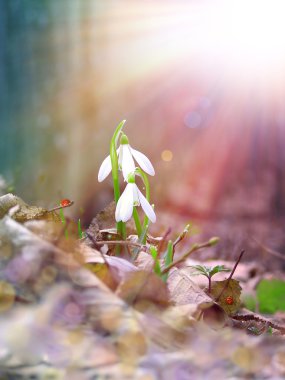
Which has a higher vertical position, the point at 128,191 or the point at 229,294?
the point at 128,191

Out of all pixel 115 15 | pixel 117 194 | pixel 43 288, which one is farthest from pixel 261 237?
pixel 43 288

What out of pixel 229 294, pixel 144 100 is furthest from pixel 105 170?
pixel 144 100

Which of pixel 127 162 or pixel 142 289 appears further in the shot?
pixel 127 162

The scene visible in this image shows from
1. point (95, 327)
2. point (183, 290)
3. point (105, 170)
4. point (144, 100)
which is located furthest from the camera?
point (144, 100)

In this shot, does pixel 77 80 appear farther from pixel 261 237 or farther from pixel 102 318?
pixel 102 318

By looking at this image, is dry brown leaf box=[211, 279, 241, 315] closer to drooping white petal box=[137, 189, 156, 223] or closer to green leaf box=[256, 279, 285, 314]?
drooping white petal box=[137, 189, 156, 223]

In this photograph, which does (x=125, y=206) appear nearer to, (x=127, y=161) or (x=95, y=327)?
(x=127, y=161)
